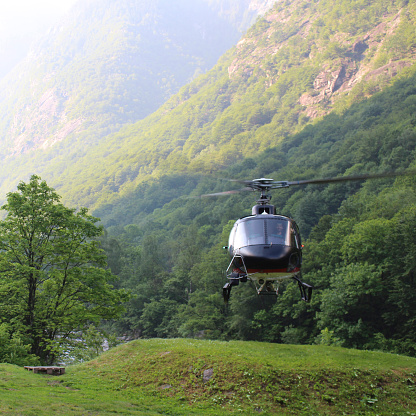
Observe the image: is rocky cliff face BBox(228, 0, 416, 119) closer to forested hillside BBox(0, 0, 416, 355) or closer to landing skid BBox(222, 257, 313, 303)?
forested hillside BBox(0, 0, 416, 355)

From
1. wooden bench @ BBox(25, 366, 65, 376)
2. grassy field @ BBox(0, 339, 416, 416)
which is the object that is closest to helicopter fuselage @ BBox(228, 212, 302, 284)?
grassy field @ BBox(0, 339, 416, 416)

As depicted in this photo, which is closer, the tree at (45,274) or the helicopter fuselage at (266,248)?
the helicopter fuselage at (266,248)

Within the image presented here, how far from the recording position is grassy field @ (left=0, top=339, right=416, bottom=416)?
54.7 feet

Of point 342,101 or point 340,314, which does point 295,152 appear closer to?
point 342,101

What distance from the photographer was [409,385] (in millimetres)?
19000

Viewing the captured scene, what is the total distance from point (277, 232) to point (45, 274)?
1722 centimetres

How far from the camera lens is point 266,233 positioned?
14406 mm

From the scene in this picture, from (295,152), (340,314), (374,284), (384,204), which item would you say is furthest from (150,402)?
(295,152)

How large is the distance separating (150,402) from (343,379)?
8746mm

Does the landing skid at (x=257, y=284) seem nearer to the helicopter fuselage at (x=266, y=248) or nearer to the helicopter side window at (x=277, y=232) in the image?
the helicopter fuselage at (x=266, y=248)

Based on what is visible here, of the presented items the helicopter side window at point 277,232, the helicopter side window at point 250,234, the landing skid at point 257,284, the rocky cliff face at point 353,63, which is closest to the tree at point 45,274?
the landing skid at point 257,284

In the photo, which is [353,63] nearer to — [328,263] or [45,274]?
[328,263]

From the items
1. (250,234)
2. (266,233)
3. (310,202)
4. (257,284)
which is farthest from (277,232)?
(310,202)

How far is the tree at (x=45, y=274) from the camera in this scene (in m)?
24.9
